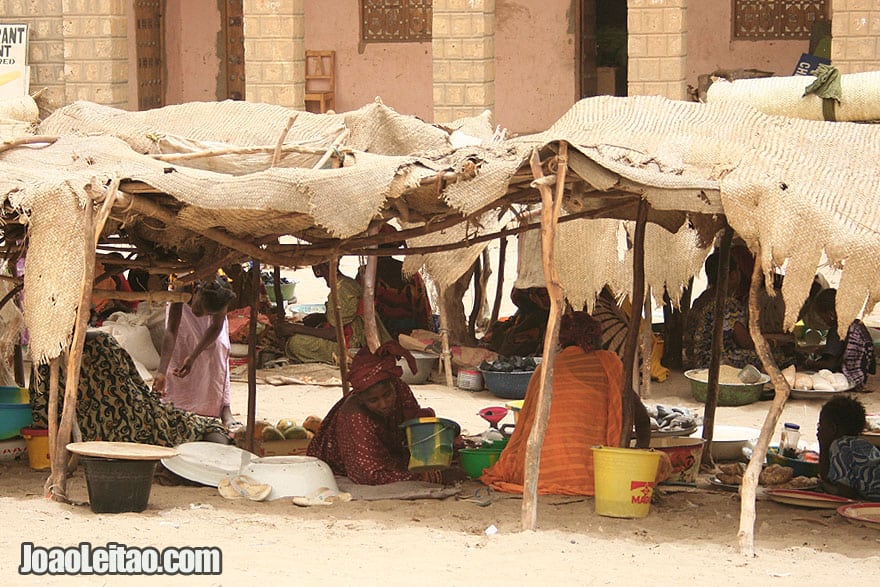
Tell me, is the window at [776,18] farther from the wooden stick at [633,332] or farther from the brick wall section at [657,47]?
the wooden stick at [633,332]

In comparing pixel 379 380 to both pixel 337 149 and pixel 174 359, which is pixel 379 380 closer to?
pixel 337 149

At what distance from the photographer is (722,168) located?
Result: 6.92 metres

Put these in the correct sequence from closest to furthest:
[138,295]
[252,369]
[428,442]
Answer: [428,442], [138,295], [252,369]

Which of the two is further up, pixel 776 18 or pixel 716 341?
pixel 776 18

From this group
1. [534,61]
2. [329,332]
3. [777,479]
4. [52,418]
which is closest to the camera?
[52,418]

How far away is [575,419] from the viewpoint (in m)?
7.79

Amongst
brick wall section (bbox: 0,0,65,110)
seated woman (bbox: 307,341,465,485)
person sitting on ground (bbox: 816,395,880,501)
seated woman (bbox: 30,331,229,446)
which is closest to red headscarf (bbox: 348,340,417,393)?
seated woman (bbox: 307,341,465,485)

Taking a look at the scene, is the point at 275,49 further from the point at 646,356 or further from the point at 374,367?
the point at 374,367

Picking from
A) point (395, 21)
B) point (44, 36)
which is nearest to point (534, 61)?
point (395, 21)

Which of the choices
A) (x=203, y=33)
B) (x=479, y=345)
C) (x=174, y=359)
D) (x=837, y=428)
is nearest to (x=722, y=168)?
(x=837, y=428)

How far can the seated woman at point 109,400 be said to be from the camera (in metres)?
8.20

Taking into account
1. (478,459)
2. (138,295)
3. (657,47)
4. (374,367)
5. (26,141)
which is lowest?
(478,459)

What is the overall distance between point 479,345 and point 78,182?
5.75 metres

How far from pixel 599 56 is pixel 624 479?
43.4ft
